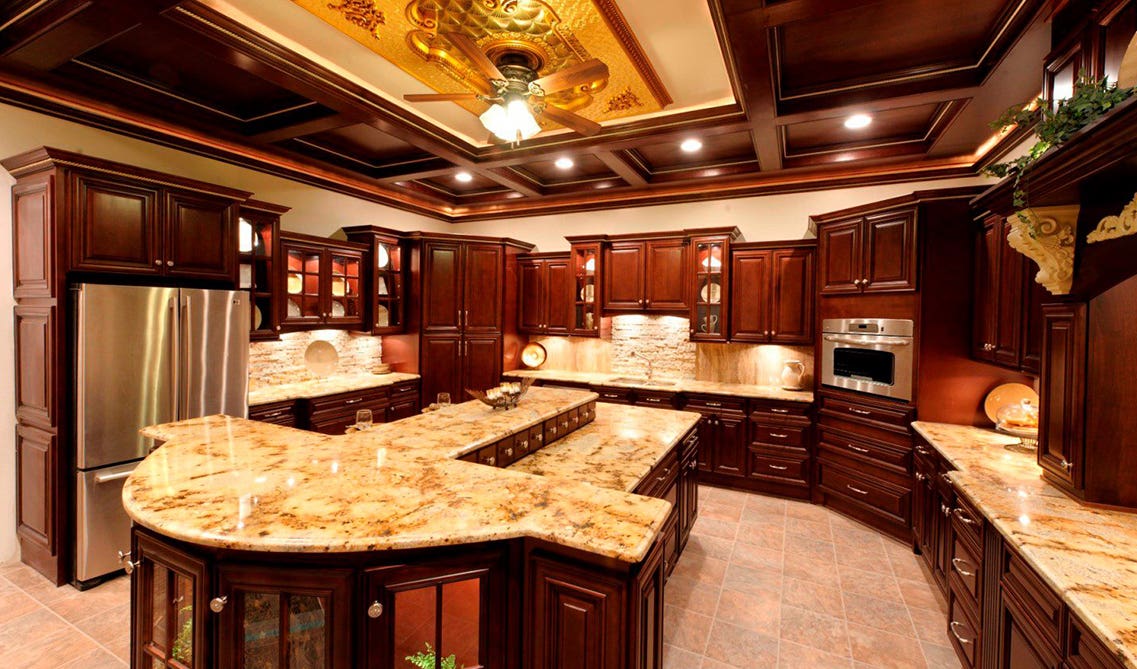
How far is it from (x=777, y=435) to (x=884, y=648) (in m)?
2.19

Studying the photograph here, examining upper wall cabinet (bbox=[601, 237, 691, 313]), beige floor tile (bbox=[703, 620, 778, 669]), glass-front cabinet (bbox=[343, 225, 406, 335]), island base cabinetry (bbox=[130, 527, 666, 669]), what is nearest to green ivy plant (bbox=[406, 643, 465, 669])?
island base cabinetry (bbox=[130, 527, 666, 669])

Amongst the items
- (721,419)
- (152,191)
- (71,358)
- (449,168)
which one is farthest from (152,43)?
(721,419)

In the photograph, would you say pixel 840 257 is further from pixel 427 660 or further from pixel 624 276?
pixel 427 660

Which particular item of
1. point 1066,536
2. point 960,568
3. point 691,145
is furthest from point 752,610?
point 691,145

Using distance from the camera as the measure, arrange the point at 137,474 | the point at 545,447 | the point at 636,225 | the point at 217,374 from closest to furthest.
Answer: the point at 137,474 < the point at 545,447 < the point at 217,374 < the point at 636,225

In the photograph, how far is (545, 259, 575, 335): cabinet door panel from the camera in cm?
596

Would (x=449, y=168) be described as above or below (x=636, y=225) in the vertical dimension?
above

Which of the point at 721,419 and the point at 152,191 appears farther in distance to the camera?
the point at 721,419

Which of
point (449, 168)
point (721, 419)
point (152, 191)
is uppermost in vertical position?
point (449, 168)

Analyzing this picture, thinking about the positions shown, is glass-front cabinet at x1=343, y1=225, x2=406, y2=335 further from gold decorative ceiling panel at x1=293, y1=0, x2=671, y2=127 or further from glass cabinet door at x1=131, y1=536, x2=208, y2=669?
glass cabinet door at x1=131, y1=536, x2=208, y2=669

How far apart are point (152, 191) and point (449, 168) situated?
2.48 m

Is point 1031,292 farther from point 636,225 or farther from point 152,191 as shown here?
point 152,191

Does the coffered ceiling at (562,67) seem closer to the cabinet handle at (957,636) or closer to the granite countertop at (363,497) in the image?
the granite countertop at (363,497)

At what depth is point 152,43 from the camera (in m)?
2.88
